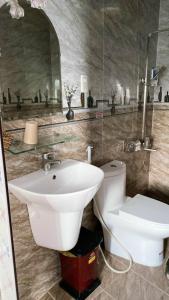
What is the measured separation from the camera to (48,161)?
1342 mm

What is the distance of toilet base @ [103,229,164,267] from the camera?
1762mm

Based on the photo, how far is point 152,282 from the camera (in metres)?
1.65

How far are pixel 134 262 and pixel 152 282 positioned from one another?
223mm

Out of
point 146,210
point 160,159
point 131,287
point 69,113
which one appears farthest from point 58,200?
point 160,159

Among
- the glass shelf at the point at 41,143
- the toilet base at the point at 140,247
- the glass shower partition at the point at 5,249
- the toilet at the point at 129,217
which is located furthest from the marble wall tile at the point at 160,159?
the glass shower partition at the point at 5,249

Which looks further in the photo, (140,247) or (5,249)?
(140,247)

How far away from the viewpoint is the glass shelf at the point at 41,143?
1152mm

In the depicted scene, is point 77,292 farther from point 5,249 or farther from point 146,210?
point 5,249

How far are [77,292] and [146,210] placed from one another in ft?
2.49

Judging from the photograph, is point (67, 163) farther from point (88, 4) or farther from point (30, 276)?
point (88, 4)

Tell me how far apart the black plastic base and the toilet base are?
35cm

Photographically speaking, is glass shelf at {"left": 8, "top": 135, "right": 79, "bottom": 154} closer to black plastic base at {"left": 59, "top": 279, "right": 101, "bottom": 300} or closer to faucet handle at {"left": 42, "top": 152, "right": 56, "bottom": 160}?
faucet handle at {"left": 42, "top": 152, "right": 56, "bottom": 160}

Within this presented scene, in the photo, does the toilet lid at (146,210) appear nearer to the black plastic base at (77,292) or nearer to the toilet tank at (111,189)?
the toilet tank at (111,189)

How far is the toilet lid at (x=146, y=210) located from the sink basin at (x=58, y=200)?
553mm
